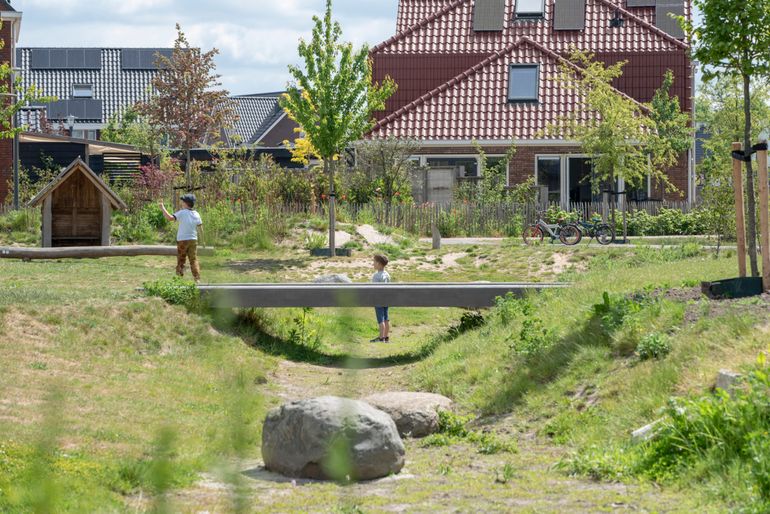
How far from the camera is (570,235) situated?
94.3ft

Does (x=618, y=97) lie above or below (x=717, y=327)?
above

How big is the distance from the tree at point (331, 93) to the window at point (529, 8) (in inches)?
869

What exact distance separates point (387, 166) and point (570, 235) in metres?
7.83

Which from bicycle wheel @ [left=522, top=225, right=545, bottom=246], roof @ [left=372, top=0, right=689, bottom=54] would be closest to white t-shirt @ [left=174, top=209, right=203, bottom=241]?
bicycle wheel @ [left=522, top=225, right=545, bottom=246]

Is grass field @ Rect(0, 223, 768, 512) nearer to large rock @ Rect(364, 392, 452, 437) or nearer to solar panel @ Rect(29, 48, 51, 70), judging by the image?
large rock @ Rect(364, 392, 452, 437)

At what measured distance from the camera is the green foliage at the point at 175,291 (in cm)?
1767

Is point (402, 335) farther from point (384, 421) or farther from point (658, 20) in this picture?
point (658, 20)

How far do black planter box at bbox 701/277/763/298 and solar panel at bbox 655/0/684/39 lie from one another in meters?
37.8

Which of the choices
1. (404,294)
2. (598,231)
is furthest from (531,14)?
(404,294)

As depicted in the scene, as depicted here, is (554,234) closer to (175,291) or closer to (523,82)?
(175,291)

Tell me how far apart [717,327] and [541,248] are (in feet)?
49.8

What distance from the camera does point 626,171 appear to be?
29.7m

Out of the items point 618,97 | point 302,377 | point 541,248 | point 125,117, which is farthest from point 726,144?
point 125,117

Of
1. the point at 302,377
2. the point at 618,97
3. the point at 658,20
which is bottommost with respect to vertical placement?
the point at 302,377
